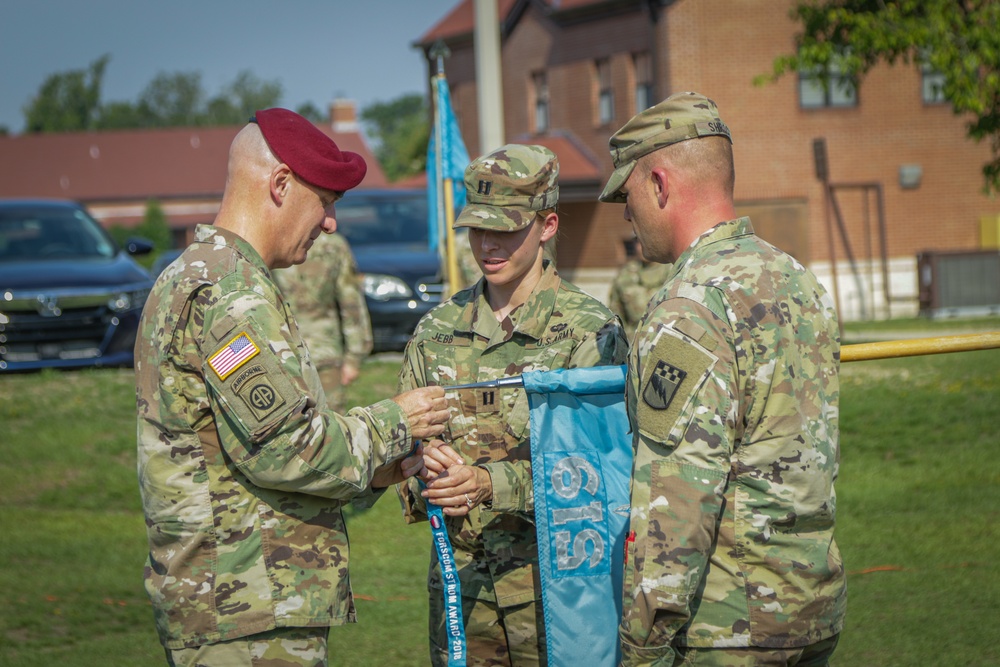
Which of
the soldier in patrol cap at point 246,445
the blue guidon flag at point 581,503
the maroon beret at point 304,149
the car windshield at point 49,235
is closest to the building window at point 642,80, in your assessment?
the car windshield at point 49,235

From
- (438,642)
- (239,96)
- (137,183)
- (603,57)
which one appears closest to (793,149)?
(603,57)

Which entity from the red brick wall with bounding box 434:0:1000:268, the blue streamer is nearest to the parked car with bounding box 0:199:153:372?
the blue streamer

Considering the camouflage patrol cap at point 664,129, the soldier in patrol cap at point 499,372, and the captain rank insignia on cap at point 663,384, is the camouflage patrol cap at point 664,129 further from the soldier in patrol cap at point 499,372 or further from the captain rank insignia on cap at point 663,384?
the soldier in patrol cap at point 499,372

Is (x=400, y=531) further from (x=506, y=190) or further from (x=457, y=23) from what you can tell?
(x=457, y=23)

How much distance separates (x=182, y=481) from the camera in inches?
122

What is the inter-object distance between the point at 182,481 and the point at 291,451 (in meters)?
0.33

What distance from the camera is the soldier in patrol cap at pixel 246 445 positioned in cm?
301

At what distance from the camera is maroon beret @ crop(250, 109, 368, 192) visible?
126 inches

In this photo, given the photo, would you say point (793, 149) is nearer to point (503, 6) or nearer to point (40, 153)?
point (503, 6)

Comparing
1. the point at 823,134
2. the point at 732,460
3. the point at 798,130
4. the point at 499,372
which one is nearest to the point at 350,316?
the point at 499,372

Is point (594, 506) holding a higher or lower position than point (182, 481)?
lower

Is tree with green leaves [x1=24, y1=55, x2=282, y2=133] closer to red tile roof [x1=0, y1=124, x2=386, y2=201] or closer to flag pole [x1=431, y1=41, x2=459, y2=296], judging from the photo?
red tile roof [x1=0, y1=124, x2=386, y2=201]

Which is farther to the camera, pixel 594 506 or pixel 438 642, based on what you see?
pixel 438 642

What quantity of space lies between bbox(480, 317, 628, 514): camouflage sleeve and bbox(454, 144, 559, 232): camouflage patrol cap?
0.46 m
